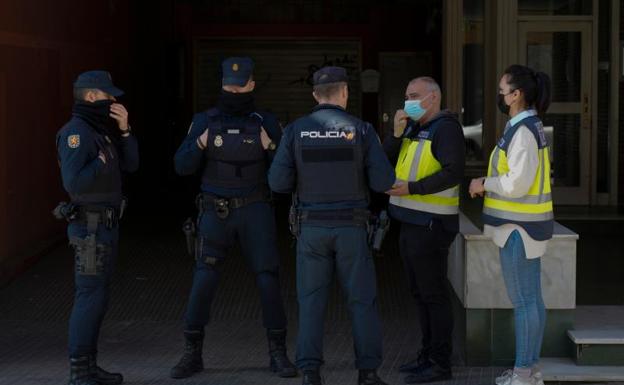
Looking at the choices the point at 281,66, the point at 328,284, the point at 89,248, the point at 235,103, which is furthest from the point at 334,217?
the point at 281,66

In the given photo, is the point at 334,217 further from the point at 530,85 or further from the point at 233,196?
the point at 530,85

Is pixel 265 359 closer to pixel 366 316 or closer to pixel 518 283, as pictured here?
pixel 366 316

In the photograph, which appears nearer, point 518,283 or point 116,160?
point 518,283

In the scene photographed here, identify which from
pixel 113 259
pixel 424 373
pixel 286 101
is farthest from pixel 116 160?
pixel 286 101

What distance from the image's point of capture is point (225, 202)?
6.20 metres

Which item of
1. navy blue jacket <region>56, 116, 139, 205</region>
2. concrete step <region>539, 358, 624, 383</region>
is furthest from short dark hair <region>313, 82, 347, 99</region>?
concrete step <region>539, 358, 624, 383</region>

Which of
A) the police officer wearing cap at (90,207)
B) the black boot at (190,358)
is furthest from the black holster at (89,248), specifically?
the black boot at (190,358)

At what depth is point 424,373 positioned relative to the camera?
610cm

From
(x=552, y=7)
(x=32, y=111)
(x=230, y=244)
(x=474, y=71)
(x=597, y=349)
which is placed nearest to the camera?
(x=597, y=349)

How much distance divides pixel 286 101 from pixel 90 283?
1382cm

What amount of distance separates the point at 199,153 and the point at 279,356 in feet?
4.26

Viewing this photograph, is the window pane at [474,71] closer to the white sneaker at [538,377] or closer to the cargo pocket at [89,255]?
the white sneaker at [538,377]

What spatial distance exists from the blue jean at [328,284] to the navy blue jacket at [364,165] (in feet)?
0.49

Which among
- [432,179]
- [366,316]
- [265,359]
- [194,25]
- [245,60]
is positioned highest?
[194,25]
